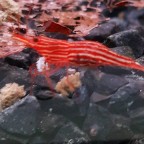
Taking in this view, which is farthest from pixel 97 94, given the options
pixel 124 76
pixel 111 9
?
pixel 111 9

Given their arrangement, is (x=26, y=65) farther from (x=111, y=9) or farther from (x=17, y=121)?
(x=111, y=9)

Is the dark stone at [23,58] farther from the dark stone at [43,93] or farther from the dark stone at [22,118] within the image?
the dark stone at [22,118]

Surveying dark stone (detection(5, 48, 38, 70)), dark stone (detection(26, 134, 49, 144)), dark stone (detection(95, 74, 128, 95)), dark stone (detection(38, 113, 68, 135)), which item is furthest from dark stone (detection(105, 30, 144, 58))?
dark stone (detection(26, 134, 49, 144))

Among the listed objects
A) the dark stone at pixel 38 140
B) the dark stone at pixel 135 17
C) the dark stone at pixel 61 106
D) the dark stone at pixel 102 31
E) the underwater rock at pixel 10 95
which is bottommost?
the dark stone at pixel 135 17

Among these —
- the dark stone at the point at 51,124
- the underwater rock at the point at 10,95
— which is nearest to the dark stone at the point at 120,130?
the dark stone at the point at 51,124

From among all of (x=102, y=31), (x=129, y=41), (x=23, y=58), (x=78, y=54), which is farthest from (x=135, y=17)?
(x=78, y=54)
